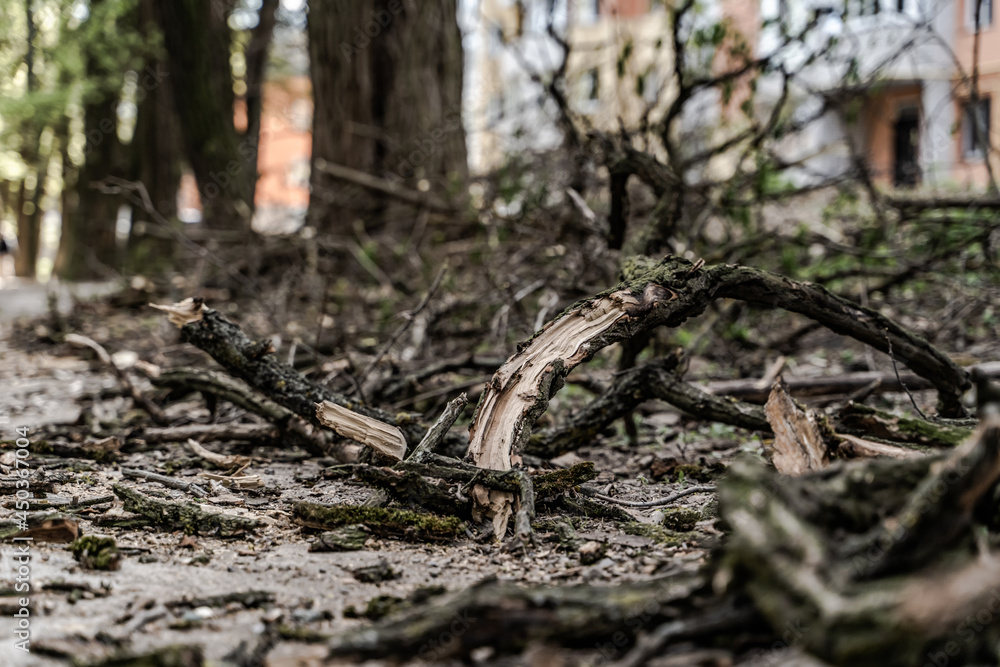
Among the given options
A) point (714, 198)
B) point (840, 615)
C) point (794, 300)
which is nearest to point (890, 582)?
point (840, 615)

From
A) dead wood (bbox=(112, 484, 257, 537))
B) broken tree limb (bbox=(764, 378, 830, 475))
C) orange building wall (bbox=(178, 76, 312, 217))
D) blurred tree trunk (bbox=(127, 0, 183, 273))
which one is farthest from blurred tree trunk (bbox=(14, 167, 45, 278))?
broken tree limb (bbox=(764, 378, 830, 475))

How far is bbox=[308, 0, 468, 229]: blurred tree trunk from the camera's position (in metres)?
7.48

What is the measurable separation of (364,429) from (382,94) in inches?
244

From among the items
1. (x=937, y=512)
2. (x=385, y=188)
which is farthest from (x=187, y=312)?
(x=385, y=188)

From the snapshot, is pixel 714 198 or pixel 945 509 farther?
pixel 714 198

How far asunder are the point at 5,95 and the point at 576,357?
9196 millimetres

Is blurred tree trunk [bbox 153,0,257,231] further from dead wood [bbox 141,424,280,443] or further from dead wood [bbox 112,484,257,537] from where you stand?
dead wood [bbox 112,484,257,537]

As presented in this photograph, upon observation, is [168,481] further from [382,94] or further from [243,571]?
[382,94]

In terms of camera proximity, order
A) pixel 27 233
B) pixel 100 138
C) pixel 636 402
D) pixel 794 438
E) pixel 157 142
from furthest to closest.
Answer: pixel 27 233
pixel 100 138
pixel 157 142
pixel 636 402
pixel 794 438

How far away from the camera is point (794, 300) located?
2.54 meters

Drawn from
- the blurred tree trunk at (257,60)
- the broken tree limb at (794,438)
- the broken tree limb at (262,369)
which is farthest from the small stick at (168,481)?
the blurred tree trunk at (257,60)

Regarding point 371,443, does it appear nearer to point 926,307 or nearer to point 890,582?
point 890,582

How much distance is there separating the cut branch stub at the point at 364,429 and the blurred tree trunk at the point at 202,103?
23.3 feet

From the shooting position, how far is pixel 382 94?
7797 mm
